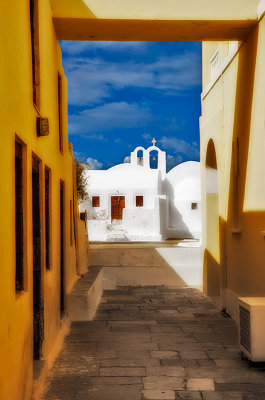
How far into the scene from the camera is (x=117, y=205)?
34.3 metres

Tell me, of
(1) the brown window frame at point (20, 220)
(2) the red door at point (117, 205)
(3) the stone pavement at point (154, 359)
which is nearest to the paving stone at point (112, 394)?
(3) the stone pavement at point (154, 359)

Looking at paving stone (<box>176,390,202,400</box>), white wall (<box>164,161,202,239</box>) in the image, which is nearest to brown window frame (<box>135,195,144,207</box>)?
white wall (<box>164,161,202,239</box>)

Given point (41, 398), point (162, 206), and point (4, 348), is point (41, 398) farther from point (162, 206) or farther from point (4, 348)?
point (162, 206)

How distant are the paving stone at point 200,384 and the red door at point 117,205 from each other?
28697 millimetres

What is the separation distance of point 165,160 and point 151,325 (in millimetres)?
32174

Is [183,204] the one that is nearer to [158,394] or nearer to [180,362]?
[180,362]

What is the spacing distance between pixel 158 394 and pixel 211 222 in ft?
23.9

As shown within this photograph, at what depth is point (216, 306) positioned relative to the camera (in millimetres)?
10516

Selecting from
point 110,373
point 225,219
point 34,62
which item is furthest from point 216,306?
point 34,62

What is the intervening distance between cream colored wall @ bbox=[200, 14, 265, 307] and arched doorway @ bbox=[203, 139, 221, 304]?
3.33 feet

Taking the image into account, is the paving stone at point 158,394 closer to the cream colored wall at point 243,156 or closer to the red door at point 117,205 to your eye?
the cream colored wall at point 243,156

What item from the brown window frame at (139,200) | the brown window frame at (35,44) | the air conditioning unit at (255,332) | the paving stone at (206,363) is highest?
the brown window frame at (35,44)

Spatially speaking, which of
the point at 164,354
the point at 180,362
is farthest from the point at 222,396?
the point at 164,354

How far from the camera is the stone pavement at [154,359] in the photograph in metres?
5.20
